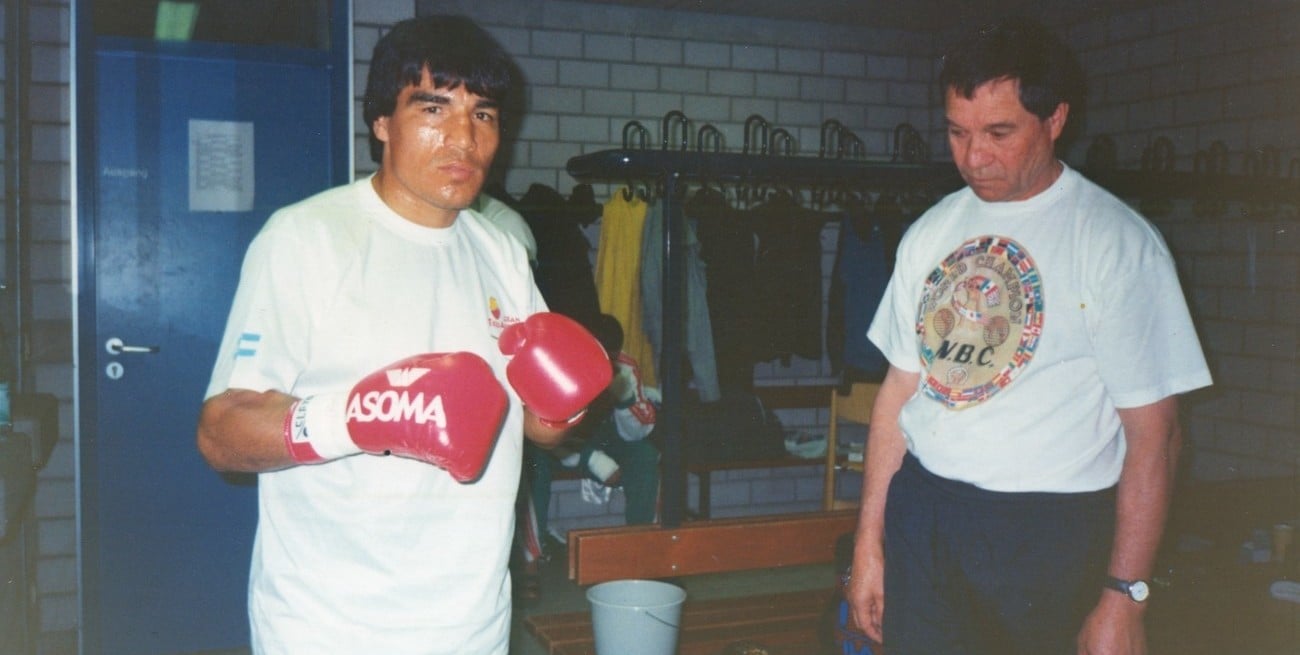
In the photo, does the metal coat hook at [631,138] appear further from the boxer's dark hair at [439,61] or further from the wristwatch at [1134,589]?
the wristwatch at [1134,589]

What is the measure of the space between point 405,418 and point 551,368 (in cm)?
30

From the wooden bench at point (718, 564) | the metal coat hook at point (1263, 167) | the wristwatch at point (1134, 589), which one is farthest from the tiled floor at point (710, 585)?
the wristwatch at point (1134, 589)

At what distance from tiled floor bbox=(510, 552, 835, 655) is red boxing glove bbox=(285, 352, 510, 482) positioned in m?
2.88

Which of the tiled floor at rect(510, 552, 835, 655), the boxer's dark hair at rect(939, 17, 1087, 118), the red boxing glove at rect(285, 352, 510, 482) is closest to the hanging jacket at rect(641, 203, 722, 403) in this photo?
the tiled floor at rect(510, 552, 835, 655)

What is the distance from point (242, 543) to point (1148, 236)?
3458mm

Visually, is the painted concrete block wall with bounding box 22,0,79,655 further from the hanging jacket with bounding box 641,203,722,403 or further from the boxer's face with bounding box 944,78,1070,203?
the boxer's face with bounding box 944,78,1070,203

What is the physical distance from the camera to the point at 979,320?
1.76 m

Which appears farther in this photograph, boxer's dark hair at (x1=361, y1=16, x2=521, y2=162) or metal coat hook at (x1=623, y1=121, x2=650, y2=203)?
metal coat hook at (x1=623, y1=121, x2=650, y2=203)

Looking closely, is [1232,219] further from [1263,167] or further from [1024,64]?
[1024,64]

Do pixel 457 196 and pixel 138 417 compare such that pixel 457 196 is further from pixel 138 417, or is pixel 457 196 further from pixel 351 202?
pixel 138 417

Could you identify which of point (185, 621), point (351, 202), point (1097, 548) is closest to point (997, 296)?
point (1097, 548)

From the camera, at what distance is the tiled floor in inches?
167

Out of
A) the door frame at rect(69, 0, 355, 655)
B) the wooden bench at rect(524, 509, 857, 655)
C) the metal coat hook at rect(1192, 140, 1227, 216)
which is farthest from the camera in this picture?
the metal coat hook at rect(1192, 140, 1227, 216)

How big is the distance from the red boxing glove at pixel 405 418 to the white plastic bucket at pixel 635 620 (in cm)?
104
